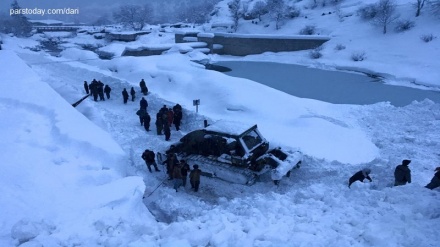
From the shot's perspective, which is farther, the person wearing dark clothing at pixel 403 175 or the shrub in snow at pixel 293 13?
the shrub in snow at pixel 293 13

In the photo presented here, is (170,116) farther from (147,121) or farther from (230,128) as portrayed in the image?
(230,128)

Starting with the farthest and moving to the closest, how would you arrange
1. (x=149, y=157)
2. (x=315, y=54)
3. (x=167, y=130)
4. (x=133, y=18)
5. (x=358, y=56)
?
(x=133, y=18)
(x=315, y=54)
(x=358, y=56)
(x=167, y=130)
(x=149, y=157)

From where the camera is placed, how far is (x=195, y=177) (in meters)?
8.29

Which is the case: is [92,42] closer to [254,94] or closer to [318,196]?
[254,94]

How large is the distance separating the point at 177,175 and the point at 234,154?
161cm

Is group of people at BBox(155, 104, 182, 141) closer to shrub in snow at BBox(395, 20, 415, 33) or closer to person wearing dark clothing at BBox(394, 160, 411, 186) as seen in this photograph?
person wearing dark clothing at BBox(394, 160, 411, 186)

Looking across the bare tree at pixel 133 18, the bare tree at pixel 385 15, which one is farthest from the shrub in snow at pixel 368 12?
the bare tree at pixel 133 18

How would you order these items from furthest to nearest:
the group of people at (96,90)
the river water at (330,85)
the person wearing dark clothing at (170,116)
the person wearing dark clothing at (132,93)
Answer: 1. the river water at (330,85)
2. the group of people at (96,90)
3. the person wearing dark clothing at (132,93)
4. the person wearing dark clothing at (170,116)

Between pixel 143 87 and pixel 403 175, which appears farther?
pixel 143 87

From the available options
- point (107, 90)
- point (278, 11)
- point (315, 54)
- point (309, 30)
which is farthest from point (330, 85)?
point (278, 11)

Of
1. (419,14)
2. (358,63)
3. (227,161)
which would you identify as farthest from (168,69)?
(419,14)

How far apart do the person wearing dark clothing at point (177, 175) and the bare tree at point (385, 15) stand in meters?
39.0

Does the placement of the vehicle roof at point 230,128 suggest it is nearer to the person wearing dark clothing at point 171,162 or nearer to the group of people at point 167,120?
the person wearing dark clothing at point 171,162

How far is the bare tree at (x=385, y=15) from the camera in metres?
38.8
